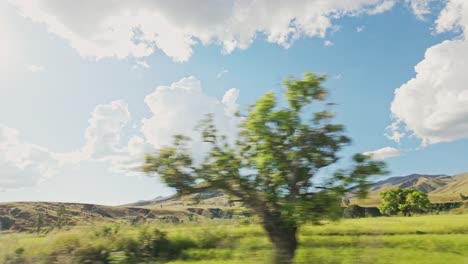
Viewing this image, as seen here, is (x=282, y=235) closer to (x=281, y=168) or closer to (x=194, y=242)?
(x=281, y=168)

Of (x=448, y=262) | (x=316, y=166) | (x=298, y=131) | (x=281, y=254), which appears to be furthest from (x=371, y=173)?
(x=448, y=262)

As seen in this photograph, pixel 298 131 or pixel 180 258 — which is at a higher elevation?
pixel 298 131

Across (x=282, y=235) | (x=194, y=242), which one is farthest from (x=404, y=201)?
(x=282, y=235)

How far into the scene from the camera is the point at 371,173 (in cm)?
1265

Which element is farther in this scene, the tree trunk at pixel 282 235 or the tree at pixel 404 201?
the tree at pixel 404 201

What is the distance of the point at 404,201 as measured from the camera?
95.6 metres

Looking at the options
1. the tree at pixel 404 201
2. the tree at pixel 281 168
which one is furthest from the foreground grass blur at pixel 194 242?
the tree at pixel 404 201

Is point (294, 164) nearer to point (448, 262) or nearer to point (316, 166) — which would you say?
point (316, 166)

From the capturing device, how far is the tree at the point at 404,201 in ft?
303

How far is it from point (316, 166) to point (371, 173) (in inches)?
66.9

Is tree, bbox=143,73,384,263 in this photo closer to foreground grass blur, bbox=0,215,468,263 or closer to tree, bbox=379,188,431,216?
foreground grass blur, bbox=0,215,468,263

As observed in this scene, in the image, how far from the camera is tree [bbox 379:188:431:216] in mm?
92500

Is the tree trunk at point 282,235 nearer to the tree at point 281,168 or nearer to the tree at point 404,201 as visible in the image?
the tree at point 281,168

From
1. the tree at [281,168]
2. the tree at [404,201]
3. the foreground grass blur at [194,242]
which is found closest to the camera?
the tree at [281,168]
